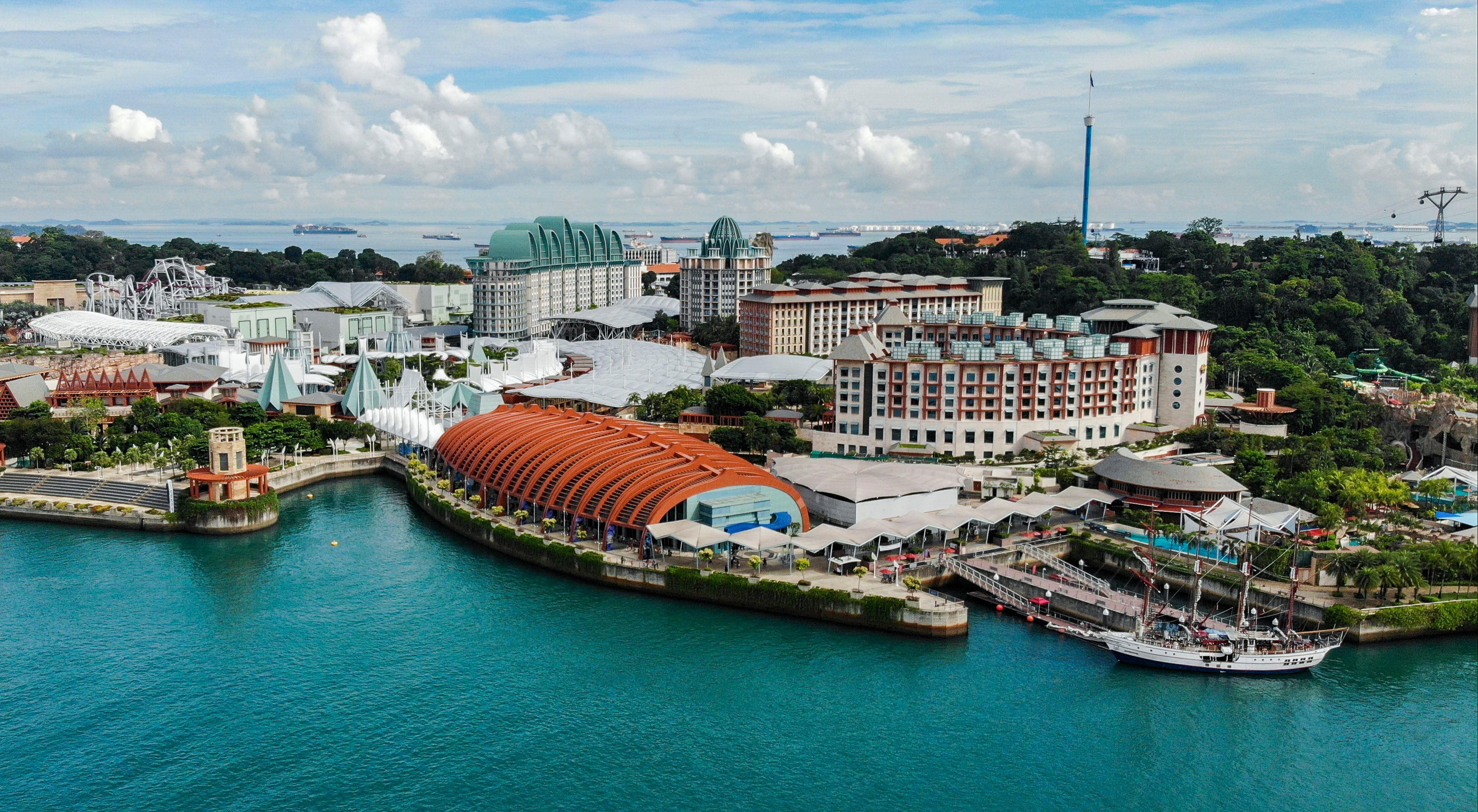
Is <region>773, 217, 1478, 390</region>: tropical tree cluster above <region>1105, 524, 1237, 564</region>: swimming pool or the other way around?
above

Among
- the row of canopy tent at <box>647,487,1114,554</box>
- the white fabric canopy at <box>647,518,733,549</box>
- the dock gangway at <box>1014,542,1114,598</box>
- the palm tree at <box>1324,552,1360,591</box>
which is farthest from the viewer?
the row of canopy tent at <box>647,487,1114,554</box>

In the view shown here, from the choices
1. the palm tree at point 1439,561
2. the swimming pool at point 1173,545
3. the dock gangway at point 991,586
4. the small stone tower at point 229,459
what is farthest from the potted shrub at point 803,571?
the small stone tower at point 229,459

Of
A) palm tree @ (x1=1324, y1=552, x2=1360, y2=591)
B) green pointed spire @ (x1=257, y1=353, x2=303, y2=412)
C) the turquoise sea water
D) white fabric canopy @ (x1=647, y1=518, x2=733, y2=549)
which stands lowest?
the turquoise sea water

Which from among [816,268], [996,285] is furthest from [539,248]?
[996,285]

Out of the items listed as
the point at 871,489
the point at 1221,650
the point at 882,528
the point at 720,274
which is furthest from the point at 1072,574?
the point at 720,274

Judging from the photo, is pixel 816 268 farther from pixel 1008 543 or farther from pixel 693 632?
pixel 693 632

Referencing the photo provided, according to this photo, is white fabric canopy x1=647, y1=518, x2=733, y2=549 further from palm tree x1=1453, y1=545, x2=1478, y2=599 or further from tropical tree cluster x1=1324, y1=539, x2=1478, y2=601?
palm tree x1=1453, y1=545, x2=1478, y2=599

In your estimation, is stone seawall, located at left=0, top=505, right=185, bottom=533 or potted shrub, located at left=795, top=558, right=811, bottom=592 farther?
stone seawall, located at left=0, top=505, right=185, bottom=533

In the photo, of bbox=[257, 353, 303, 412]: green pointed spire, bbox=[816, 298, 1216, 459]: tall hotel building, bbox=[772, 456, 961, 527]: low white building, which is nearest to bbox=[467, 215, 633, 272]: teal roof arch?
bbox=[257, 353, 303, 412]: green pointed spire
